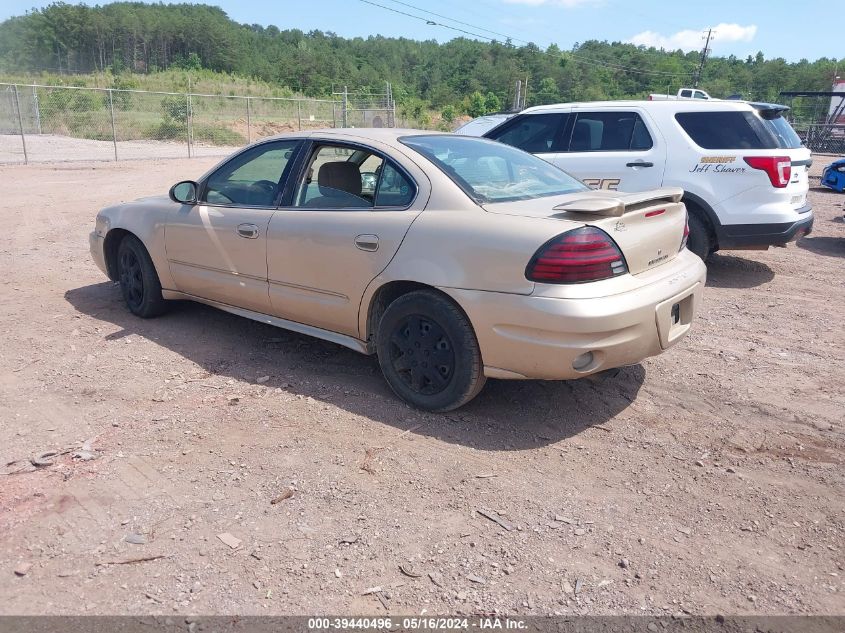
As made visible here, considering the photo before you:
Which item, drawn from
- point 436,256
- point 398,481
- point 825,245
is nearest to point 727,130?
point 825,245

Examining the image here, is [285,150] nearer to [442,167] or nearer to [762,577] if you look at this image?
[442,167]

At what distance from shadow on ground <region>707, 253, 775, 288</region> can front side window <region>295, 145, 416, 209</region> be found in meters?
4.26

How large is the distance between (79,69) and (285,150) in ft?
346

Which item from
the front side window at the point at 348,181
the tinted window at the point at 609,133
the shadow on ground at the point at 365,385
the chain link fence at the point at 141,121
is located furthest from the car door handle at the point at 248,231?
the chain link fence at the point at 141,121

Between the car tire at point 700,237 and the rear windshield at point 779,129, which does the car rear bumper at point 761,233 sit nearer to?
the car tire at point 700,237

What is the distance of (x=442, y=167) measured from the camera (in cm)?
397

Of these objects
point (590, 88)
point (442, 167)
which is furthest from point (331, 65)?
point (442, 167)

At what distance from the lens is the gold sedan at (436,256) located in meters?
3.43

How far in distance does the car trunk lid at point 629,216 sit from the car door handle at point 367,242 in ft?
2.27

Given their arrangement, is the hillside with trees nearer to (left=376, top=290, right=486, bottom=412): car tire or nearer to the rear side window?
the rear side window

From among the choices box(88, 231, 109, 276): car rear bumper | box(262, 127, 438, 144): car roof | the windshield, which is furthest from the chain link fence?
the windshield

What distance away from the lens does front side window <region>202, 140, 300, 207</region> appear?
4.68 meters

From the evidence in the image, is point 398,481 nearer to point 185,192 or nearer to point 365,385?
point 365,385

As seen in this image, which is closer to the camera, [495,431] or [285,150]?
[495,431]
